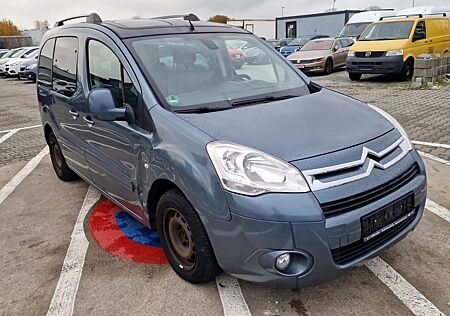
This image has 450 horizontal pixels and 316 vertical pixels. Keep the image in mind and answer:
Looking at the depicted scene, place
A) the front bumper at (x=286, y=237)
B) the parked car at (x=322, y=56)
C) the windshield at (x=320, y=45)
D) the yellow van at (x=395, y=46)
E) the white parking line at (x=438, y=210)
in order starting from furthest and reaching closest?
the windshield at (x=320, y=45), the parked car at (x=322, y=56), the yellow van at (x=395, y=46), the white parking line at (x=438, y=210), the front bumper at (x=286, y=237)

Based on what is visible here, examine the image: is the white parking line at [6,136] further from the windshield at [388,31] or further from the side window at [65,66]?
the windshield at [388,31]

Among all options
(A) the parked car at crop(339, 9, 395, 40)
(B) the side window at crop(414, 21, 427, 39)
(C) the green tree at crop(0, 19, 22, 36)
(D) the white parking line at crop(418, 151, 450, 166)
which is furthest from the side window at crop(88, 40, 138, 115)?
(C) the green tree at crop(0, 19, 22, 36)

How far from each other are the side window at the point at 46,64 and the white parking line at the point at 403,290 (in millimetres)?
3915

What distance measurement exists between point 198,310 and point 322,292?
0.84 metres

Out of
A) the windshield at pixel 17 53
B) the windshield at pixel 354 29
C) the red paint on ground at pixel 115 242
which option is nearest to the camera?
the red paint on ground at pixel 115 242

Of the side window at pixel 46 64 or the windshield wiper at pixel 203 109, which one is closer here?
the windshield wiper at pixel 203 109

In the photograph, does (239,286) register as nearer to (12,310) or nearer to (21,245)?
(12,310)

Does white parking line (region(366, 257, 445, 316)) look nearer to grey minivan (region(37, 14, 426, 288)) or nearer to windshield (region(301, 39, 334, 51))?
grey minivan (region(37, 14, 426, 288))

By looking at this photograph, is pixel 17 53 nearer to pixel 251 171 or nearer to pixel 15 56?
pixel 15 56

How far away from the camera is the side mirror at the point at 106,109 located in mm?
2939

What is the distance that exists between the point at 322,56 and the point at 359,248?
14610 millimetres

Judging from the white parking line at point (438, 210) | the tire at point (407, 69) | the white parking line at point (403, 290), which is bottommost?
the white parking line at point (438, 210)

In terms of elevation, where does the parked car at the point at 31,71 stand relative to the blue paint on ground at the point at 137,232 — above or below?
above

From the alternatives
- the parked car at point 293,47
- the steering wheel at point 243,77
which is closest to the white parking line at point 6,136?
the steering wheel at point 243,77
